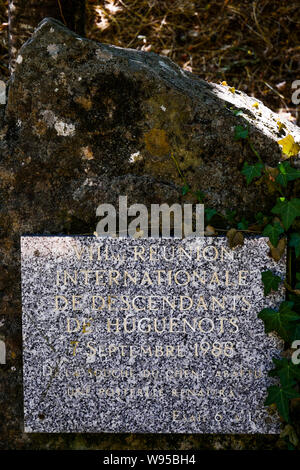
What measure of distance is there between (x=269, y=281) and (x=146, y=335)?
0.61 m

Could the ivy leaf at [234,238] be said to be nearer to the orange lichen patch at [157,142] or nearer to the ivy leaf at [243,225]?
the ivy leaf at [243,225]

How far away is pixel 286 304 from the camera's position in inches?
82.9

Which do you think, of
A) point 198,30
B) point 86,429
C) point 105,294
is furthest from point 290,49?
point 86,429

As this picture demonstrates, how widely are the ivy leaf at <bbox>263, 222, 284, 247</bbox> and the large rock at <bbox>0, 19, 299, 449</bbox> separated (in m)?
0.16

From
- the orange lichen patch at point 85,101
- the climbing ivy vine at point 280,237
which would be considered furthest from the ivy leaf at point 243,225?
the orange lichen patch at point 85,101

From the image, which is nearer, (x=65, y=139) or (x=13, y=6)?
(x=65, y=139)

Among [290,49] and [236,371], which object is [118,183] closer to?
[236,371]

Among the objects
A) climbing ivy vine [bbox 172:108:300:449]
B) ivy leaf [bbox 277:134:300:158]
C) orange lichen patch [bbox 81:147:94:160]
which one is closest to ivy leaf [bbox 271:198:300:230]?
climbing ivy vine [bbox 172:108:300:449]

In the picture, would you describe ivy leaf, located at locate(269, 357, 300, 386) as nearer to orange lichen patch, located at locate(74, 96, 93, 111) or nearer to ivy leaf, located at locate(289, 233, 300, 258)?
ivy leaf, located at locate(289, 233, 300, 258)

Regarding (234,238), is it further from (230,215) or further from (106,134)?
(106,134)

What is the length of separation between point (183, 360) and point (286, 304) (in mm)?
540

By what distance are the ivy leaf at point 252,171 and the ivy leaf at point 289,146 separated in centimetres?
15

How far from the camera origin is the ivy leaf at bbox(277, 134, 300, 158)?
2178 millimetres

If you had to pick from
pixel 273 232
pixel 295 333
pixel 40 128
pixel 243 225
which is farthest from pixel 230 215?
pixel 40 128
